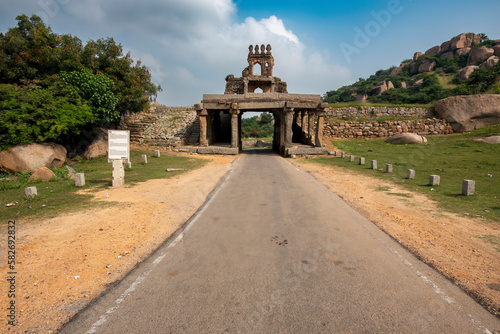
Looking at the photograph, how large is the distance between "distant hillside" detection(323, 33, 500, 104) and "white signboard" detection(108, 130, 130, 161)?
156ft

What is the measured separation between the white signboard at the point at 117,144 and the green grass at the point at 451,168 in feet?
30.9

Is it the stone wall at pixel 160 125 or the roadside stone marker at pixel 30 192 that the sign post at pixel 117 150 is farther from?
the stone wall at pixel 160 125

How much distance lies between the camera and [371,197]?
811cm

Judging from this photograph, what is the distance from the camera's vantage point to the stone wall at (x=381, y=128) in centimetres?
2709

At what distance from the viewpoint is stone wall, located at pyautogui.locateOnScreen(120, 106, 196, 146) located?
25.7 meters

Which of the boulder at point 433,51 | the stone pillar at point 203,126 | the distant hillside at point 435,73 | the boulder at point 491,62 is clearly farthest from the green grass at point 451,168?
the boulder at point 433,51

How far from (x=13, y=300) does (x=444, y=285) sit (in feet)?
17.7

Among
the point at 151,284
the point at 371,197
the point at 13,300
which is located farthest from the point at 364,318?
the point at 371,197

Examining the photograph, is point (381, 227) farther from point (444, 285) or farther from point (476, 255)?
point (444, 285)

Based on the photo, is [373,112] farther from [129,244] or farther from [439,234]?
[129,244]

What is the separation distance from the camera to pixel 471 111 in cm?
2484

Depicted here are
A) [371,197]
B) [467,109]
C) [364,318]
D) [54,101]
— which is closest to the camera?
[364,318]

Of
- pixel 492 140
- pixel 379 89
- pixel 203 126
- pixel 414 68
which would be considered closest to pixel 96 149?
pixel 203 126

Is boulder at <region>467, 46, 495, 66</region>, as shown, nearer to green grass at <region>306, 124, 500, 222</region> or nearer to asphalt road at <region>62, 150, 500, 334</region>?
green grass at <region>306, 124, 500, 222</region>
